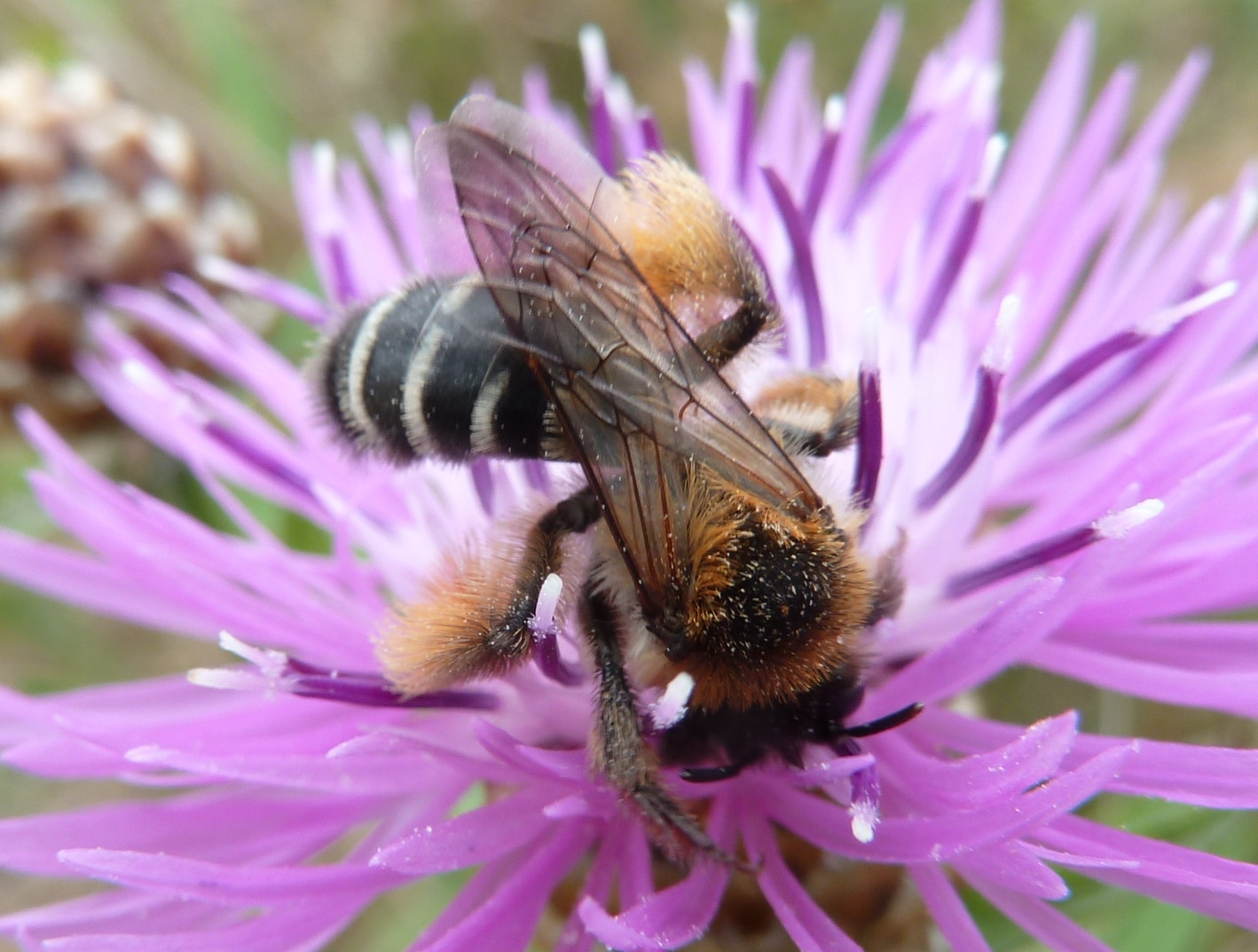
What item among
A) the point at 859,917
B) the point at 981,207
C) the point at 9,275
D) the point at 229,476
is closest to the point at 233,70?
the point at 9,275

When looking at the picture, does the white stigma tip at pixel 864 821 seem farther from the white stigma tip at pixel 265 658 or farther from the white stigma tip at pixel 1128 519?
the white stigma tip at pixel 265 658

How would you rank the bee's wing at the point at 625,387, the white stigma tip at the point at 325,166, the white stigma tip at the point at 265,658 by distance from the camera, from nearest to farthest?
the bee's wing at the point at 625,387, the white stigma tip at the point at 265,658, the white stigma tip at the point at 325,166

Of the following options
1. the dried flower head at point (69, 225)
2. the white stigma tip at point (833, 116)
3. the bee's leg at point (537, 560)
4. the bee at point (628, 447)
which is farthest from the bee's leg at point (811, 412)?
the dried flower head at point (69, 225)

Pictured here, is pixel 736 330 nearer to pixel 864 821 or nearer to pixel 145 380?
pixel 864 821

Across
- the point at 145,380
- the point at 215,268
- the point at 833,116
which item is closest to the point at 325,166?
the point at 215,268

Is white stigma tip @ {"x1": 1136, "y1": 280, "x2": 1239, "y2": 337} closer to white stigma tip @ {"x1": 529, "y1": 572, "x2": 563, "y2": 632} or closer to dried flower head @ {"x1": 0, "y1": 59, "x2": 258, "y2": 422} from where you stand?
white stigma tip @ {"x1": 529, "y1": 572, "x2": 563, "y2": 632}

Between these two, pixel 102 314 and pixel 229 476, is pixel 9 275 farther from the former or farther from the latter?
pixel 229 476

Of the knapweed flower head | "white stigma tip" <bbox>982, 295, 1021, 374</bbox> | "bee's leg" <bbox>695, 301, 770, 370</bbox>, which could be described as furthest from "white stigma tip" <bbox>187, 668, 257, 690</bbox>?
"white stigma tip" <bbox>982, 295, 1021, 374</bbox>
